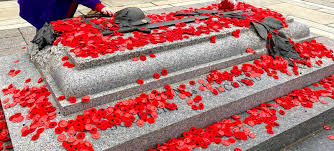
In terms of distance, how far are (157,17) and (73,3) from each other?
1223mm

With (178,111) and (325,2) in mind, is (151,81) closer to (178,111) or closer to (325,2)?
(178,111)

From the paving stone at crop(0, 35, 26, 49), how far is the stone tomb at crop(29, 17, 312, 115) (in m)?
1.90

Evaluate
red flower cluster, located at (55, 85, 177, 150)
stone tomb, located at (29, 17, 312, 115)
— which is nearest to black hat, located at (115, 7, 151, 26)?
stone tomb, located at (29, 17, 312, 115)

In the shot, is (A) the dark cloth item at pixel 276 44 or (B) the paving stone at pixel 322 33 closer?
(A) the dark cloth item at pixel 276 44

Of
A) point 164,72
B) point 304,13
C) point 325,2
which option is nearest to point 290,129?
point 164,72

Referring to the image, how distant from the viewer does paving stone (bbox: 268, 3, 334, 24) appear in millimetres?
7242

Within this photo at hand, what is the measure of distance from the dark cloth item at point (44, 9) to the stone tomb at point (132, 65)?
49 centimetres

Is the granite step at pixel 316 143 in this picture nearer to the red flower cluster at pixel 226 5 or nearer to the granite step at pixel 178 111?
the granite step at pixel 178 111

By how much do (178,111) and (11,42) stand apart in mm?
4173

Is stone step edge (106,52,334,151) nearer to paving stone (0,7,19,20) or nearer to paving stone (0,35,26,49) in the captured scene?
paving stone (0,35,26,49)

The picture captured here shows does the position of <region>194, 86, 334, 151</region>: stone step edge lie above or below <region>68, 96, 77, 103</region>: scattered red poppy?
below

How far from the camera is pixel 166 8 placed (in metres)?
7.38

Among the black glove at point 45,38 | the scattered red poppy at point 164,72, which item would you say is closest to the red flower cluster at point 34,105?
the black glove at point 45,38

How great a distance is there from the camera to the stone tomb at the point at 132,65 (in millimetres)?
2672
